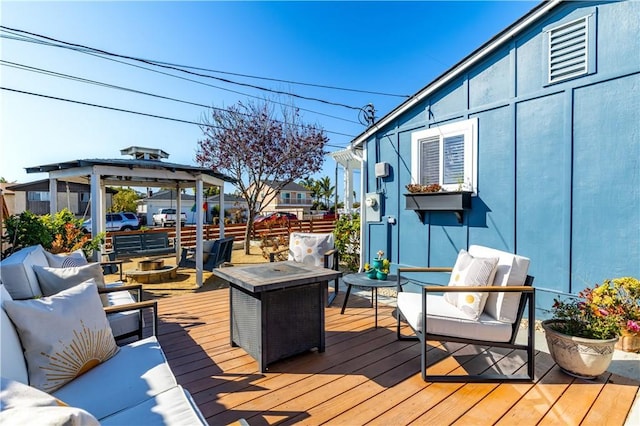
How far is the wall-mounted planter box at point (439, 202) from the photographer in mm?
4328

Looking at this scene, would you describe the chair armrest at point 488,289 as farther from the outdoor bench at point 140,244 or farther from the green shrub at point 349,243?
the outdoor bench at point 140,244

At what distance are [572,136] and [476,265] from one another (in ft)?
7.18

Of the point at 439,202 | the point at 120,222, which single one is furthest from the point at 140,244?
the point at 120,222

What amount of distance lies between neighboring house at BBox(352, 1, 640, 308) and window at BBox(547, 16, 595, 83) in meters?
0.01

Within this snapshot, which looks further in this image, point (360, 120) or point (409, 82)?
point (409, 82)

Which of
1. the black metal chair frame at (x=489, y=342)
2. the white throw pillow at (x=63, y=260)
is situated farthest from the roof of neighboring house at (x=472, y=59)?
the white throw pillow at (x=63, y=260)

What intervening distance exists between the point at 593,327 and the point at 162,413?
10.3ft

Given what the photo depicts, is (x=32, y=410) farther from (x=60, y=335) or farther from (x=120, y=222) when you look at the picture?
(x=120, y=222)

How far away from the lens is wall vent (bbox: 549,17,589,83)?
341cm

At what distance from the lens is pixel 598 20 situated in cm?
332

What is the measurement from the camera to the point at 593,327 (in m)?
2.49

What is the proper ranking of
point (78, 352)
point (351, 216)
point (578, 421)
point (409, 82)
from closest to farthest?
point (78, 352) → point (578, 421) → point (351, 216) → point (409, 82)

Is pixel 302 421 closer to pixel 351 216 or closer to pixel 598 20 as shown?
pixel 598 20

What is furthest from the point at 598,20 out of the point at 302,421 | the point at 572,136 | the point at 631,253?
the point at 302,421
